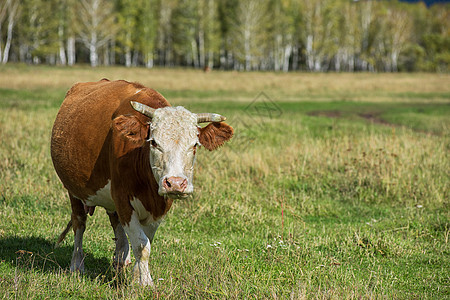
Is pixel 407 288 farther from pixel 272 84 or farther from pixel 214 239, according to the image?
pixel 272 84

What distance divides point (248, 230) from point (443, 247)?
280cm

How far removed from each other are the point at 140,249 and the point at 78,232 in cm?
148

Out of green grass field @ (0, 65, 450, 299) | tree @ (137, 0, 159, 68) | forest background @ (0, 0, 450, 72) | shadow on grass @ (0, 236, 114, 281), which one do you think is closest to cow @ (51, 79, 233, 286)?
shadow on grass @ (0, 236, 114, 281)

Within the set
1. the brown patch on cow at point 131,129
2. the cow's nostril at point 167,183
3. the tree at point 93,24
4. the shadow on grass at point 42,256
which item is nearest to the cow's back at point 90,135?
the brown patch on cow at point 131,129

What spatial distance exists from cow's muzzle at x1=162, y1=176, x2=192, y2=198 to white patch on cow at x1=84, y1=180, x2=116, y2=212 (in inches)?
53.8

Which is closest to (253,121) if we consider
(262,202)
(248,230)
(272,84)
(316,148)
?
(316,148)

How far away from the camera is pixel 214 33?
76188mm

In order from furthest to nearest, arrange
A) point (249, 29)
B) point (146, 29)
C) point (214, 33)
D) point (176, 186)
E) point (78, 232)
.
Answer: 1. point (214, 33)
2. point (146, 29)
3. point (249, 29)
4. point (78, 232)
5. point (176, 186)

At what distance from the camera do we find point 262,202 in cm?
893

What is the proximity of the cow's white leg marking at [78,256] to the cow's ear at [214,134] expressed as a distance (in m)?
2.20

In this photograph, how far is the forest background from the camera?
64750 millimetres

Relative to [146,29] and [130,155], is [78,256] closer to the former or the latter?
[130,155]

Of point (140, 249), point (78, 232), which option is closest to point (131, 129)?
A: point (140, 249)

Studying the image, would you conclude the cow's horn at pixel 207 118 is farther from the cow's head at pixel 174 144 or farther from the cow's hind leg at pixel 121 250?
the cow's hind leg at pixel 121 250
